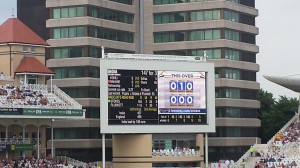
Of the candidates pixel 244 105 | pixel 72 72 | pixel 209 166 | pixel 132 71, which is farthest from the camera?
pixel 244 105

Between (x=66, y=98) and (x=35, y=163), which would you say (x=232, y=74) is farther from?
(x=35, y=163)

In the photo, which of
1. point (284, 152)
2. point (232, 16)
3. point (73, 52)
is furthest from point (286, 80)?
point (73, 52)

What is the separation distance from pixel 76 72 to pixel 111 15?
26.3ft

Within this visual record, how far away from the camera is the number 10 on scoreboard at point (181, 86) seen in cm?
8881

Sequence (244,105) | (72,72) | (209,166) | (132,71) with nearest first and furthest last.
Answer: (132,71), (209,166), (72,72), (244,105)

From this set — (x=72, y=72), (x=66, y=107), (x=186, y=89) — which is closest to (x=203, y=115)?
(x=186, y=89)

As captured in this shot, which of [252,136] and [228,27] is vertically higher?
[228,27]

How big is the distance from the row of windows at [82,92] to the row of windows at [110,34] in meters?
5.88

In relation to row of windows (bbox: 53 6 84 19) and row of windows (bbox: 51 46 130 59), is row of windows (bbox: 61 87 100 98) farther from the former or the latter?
row of windows (bbox: 53 6 84 19)

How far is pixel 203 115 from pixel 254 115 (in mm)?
23274

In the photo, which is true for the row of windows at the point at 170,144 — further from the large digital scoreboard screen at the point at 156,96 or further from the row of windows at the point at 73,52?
the row of windows at the point at 73,52

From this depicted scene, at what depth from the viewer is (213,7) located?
108m

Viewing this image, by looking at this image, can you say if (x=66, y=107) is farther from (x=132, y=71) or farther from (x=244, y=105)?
(x=244, y=105)

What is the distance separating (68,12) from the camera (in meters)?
104
